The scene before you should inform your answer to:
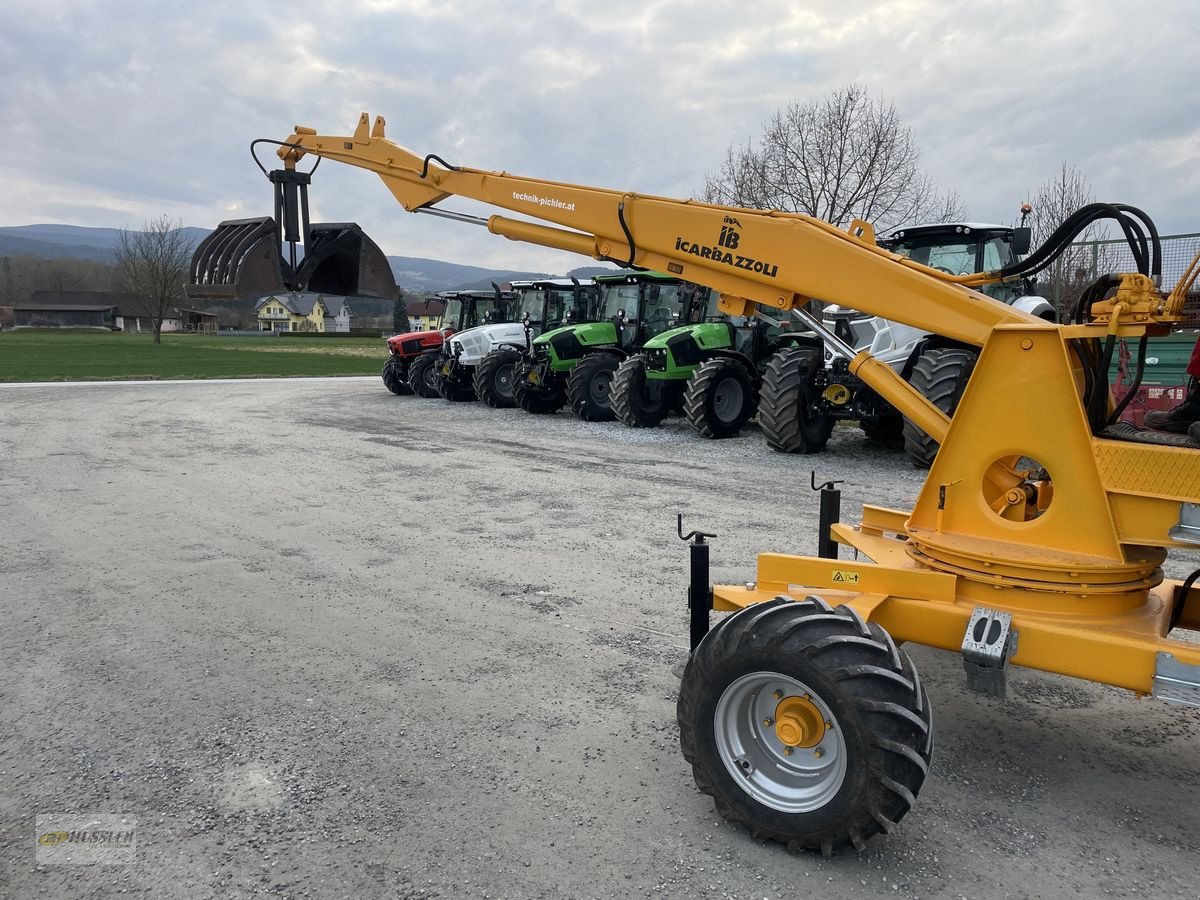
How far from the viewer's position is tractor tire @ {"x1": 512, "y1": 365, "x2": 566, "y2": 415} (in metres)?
16.8

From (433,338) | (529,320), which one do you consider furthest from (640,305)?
(433,338)

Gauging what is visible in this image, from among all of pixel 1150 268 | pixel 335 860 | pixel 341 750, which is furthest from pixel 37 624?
pixel 1150 268

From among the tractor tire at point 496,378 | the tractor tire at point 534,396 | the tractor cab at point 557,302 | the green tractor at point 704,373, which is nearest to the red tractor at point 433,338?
the tractor cab at point 557,302

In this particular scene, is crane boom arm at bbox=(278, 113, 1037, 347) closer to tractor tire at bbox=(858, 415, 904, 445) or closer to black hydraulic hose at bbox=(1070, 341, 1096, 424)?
black hydraulic hose at bbox=(1070, 341, 1096, 424)

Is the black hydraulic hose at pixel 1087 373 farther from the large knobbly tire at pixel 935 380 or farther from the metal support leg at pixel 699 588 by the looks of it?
the large knobbly tire at pixel 935 380

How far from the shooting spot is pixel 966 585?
349cm

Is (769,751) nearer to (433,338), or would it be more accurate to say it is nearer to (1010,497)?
(1010,497)

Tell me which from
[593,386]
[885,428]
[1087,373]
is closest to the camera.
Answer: [1087,373]

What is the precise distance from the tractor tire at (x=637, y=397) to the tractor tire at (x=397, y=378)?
9.58 meters

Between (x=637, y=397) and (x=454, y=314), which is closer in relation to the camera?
(x=637, y=397)

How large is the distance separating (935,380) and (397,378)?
16102mm

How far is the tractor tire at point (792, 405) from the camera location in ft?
36.4

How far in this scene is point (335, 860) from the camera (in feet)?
9.78

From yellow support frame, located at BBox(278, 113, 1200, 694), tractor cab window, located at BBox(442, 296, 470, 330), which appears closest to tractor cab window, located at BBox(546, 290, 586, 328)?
Answer: tractor cab window, located at BBox(442, 296, 470, 330)
